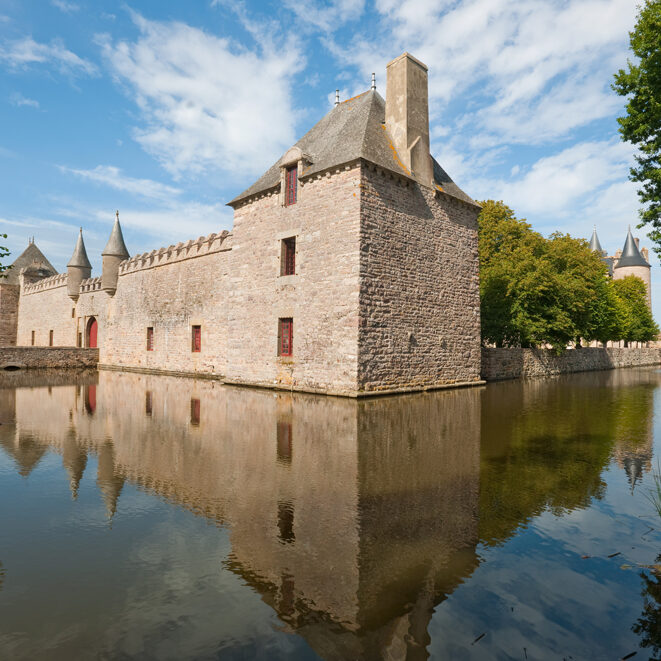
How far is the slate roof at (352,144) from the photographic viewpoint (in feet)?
44.0

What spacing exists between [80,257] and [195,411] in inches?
1098

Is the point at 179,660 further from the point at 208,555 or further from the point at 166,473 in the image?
the point at 166,473

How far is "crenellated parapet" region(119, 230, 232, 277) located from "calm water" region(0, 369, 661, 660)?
13.5 meters

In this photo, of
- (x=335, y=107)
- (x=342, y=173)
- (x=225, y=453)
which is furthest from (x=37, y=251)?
(x=225, y=453)

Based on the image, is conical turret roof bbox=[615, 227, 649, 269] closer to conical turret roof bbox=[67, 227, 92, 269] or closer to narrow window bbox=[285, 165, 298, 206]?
narrow window bbox=[285, 165, 298, 206]

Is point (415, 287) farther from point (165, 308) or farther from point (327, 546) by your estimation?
point (165, 308)

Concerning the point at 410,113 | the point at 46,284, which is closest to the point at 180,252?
the point at 410,113

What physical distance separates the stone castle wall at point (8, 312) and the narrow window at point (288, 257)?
3791 centimetres

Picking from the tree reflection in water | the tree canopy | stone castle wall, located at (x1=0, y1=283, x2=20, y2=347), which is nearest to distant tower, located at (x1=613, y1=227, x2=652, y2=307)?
the tree canopy

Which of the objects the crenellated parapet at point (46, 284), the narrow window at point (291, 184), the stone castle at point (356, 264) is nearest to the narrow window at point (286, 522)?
the stone castle at point (356, 264)

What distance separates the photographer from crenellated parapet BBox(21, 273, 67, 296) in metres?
34.3

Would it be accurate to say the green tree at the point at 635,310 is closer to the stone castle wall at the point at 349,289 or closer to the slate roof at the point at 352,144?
the stone castle wall at the point at 349,289

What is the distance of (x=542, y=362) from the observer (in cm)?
2292

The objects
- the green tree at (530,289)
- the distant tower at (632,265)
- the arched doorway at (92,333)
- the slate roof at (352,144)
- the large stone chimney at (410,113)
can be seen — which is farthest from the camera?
Answer: the distant tower at (632,265)
